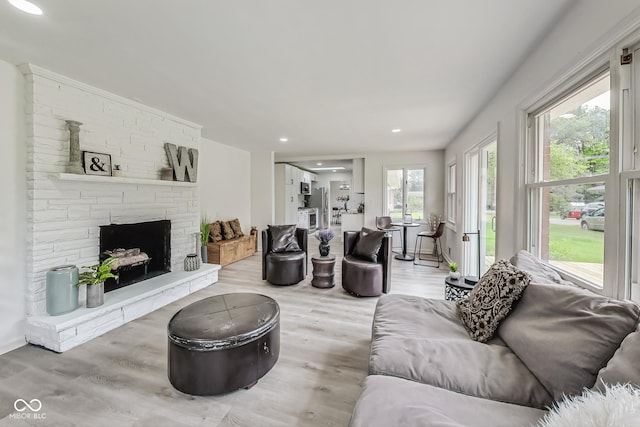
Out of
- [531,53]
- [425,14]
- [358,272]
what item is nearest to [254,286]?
[358,272]

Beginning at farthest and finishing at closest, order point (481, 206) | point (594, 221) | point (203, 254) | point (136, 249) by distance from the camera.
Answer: point (203, 254) < point (481, 206) < point (136, 249) < point (594, 221)

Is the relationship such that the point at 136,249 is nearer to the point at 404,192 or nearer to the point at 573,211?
the point at 573,211

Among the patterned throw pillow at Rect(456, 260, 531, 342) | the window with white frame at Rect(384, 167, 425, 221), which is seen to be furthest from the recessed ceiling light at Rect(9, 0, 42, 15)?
the window with white frame at Rect(384, 167, 425, 221)

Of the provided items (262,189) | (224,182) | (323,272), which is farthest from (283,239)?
(262,189)


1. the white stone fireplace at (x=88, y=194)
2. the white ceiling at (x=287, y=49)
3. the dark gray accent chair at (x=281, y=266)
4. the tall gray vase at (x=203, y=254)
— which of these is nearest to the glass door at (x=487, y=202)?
the white ceiling at (x=287, y=49)

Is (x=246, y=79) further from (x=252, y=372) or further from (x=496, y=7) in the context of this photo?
(x=252, y=372)

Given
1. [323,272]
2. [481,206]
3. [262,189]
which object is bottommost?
[323,272]

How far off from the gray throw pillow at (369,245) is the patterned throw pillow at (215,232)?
2916mm

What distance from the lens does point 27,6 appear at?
1.64 m

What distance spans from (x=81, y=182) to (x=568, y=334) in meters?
4.06

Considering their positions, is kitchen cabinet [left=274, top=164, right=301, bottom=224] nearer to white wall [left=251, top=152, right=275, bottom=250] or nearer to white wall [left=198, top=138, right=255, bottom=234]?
white wall [left=251, top=152, right=275, bottom=250]

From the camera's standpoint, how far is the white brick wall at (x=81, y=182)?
2438 millimetres

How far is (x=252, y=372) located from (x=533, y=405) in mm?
1596

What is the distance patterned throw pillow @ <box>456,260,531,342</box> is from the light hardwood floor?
35.8 inches
